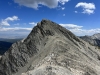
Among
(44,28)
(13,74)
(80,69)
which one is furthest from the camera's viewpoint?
(44,28)

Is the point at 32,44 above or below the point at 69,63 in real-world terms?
above

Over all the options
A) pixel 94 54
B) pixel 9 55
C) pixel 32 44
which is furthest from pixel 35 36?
pixel 94 54

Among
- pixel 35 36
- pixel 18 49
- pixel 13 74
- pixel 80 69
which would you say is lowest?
pixel 13 74

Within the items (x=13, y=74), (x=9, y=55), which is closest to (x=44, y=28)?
(x=9, y=55)

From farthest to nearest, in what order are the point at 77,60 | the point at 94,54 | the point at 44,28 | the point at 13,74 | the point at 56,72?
the point at 44,28
the point at 94,54
the point at 13,74
the point at 77,60
the point at 56,72

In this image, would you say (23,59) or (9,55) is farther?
(9,55)

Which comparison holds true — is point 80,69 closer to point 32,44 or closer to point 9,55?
point 32,44
